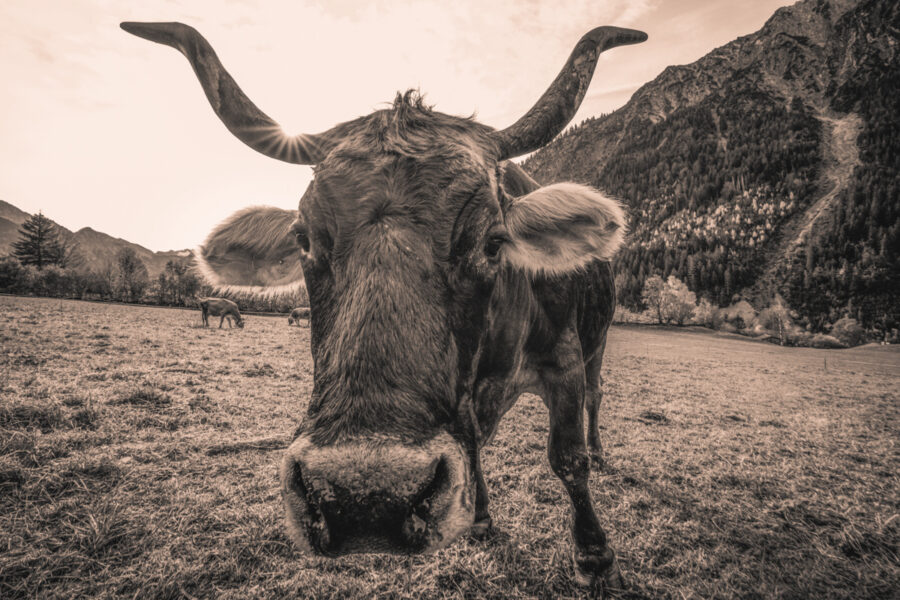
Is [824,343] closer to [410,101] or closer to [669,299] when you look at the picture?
[669,299]

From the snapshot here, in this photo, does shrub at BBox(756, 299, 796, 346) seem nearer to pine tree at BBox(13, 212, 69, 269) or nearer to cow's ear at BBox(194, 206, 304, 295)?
cow's ear at BBox(194, 206, 304, 295)

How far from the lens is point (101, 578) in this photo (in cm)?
252

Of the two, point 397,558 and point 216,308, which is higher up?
point 216,308

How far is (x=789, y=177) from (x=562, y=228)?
534ft

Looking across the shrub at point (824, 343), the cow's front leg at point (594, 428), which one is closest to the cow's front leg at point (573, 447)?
the cow's front leg at point (594, 428)

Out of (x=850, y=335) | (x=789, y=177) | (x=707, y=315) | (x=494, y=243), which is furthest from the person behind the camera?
(x=789, y=177)

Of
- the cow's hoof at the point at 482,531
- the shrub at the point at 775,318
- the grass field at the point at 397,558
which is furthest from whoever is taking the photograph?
the shrub at the point at 775,318

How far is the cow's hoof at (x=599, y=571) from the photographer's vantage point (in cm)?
282

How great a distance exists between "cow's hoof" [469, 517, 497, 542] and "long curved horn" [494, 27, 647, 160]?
3035 millimetres

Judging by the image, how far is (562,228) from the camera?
8.53 ft

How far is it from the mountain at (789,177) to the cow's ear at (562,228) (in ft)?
160

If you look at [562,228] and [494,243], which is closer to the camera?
[494,243]

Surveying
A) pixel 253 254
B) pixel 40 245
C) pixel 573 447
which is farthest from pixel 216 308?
pixel 40 245

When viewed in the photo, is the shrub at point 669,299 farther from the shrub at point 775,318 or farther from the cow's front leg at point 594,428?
the cow's front leg at point 594,428
